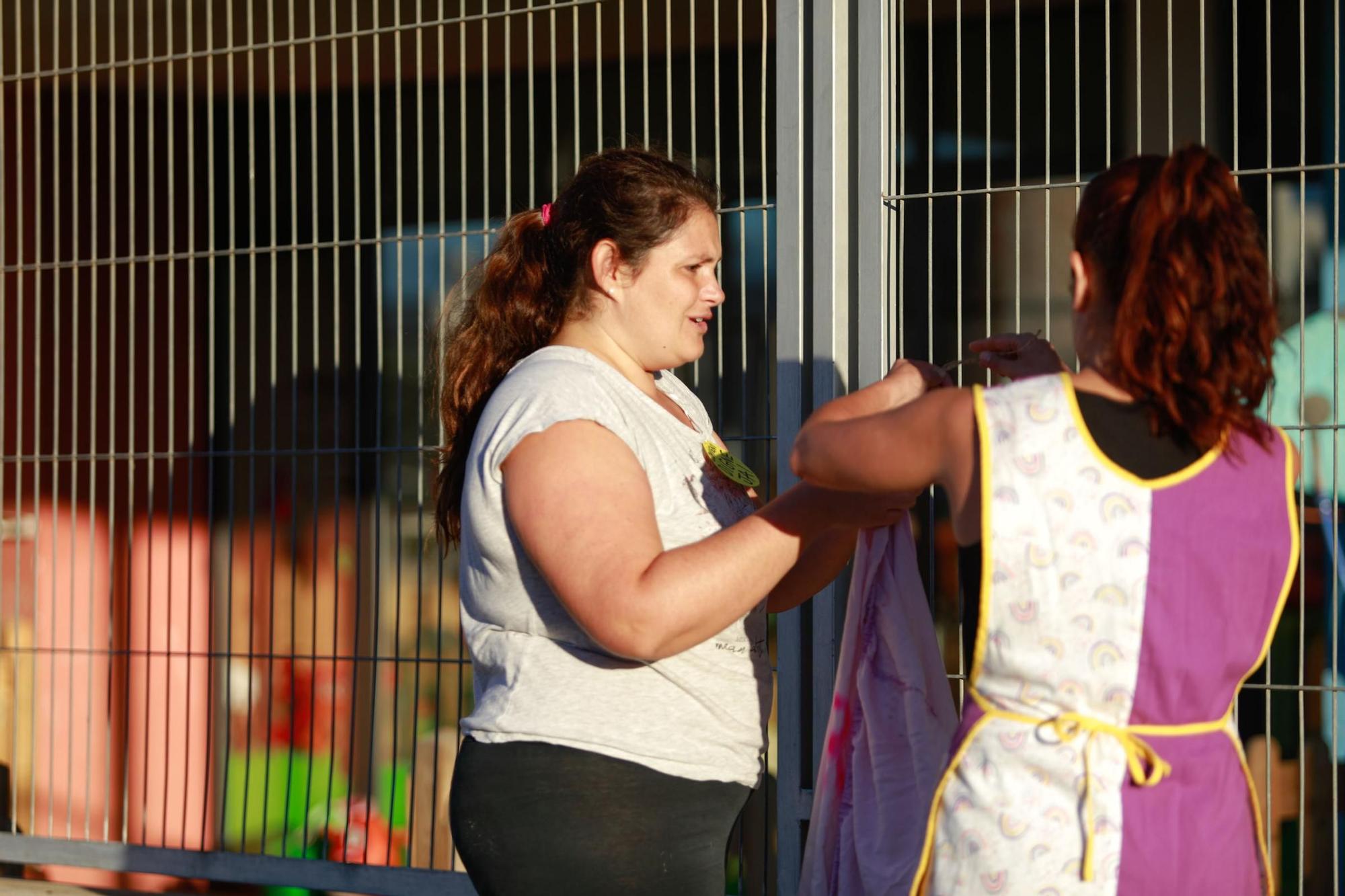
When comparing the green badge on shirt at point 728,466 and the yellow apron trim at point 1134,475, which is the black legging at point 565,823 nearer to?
the green badge on shirt at point 728,466

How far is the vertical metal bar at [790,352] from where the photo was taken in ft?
8.63

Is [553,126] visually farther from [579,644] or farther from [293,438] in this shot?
[579,644]

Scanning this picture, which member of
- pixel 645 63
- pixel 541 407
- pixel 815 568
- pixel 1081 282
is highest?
pixel 645 63

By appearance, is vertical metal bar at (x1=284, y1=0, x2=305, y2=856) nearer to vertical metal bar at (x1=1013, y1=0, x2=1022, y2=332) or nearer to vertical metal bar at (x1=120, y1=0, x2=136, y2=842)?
vertical metal bar at (x1=120, y1=0, x2=136, y2=842)

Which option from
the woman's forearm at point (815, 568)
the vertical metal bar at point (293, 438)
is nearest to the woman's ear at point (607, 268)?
the woman's forearm at point (815, 568)

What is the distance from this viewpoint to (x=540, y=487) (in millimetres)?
1634

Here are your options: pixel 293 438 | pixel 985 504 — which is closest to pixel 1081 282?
pixel 985 504

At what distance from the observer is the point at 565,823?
5.59ft

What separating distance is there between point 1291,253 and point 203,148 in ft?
11.3

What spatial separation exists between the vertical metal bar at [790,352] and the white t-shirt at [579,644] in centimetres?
79

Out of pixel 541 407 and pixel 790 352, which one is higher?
pixel 790 352

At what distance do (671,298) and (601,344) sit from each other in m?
0.11

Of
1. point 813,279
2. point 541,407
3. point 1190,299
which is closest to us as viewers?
point 1190,299

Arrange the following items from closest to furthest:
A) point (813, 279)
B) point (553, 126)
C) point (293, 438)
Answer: point (813, 279) < point (553, 126) < point (293, 438)
